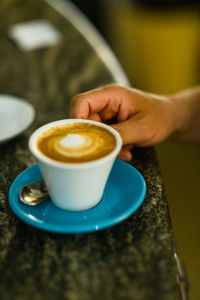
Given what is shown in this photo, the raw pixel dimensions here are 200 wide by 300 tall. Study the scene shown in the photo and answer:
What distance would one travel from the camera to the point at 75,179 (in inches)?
26.9

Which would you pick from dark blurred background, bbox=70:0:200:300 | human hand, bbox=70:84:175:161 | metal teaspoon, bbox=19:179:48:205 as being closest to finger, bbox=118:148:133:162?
human hand, bbox=70:84:175:161

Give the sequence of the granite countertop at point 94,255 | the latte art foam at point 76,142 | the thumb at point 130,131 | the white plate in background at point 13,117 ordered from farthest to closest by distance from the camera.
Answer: the white plate in background at point 13,117 → the thumb at point 130,131 → the latte art foam at point 76,142 → the granite countertop at point 94,255

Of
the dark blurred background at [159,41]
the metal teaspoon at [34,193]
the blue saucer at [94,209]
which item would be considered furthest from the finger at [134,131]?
the dark blurred background at [159,41]

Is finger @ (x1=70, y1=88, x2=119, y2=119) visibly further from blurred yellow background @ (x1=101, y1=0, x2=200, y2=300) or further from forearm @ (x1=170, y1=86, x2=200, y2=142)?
blurred yellow background @ (x1=101, y1=0, x2=200, y2=300)

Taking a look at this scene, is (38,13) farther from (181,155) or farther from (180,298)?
(180,298)

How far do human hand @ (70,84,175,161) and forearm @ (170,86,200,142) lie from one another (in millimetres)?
104

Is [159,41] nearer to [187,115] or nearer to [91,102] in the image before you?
[187,115]

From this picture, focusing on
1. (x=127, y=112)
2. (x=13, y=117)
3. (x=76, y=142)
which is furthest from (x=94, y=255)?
(x=13, y=117)

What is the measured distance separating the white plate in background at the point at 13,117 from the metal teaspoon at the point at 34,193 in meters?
0.27

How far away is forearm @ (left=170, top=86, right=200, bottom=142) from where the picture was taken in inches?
46.2

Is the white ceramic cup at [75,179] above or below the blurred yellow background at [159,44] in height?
above

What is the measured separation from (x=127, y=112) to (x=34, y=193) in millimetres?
379

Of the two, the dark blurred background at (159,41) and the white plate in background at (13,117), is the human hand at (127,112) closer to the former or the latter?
the white plate in background at (13,117)

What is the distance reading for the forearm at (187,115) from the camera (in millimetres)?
1173
